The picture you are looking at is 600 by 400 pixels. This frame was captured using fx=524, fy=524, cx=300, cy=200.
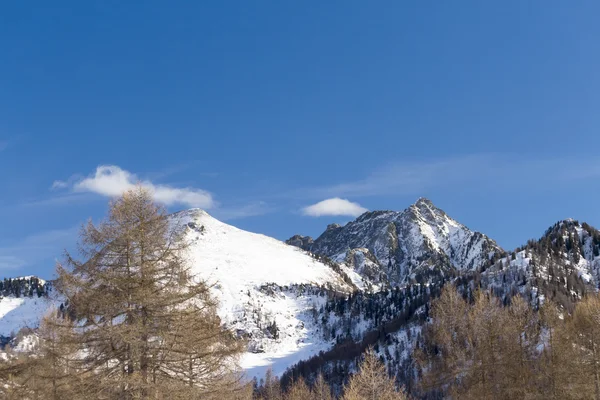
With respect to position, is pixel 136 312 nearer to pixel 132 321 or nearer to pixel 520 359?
pixel 132 321

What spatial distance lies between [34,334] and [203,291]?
8.27m

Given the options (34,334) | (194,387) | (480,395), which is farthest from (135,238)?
(480,395)

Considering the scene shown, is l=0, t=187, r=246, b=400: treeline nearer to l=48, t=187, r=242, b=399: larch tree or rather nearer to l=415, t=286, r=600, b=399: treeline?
l=48, t=187, r=242, b=399: larch tree

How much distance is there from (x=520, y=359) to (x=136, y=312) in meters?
27.1

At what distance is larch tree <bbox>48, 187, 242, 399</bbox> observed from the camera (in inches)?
713

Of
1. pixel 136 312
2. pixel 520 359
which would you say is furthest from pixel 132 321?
pixel 520 359

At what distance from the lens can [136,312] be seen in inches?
747

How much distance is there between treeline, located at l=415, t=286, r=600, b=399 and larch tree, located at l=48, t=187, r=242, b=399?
21482 millimetres

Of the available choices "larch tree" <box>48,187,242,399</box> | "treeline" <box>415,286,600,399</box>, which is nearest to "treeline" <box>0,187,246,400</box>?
"larch tree" <box>48,187,242,399</box>

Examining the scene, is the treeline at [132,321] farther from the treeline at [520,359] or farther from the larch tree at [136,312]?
the treeline at [520,359]

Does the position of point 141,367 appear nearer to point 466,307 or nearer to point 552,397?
point 552,397

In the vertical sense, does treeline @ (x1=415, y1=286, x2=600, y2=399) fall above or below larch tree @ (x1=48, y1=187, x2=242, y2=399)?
below

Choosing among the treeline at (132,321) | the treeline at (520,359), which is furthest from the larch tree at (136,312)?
the treeline at (520,359)

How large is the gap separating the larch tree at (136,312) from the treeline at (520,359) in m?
21.5
